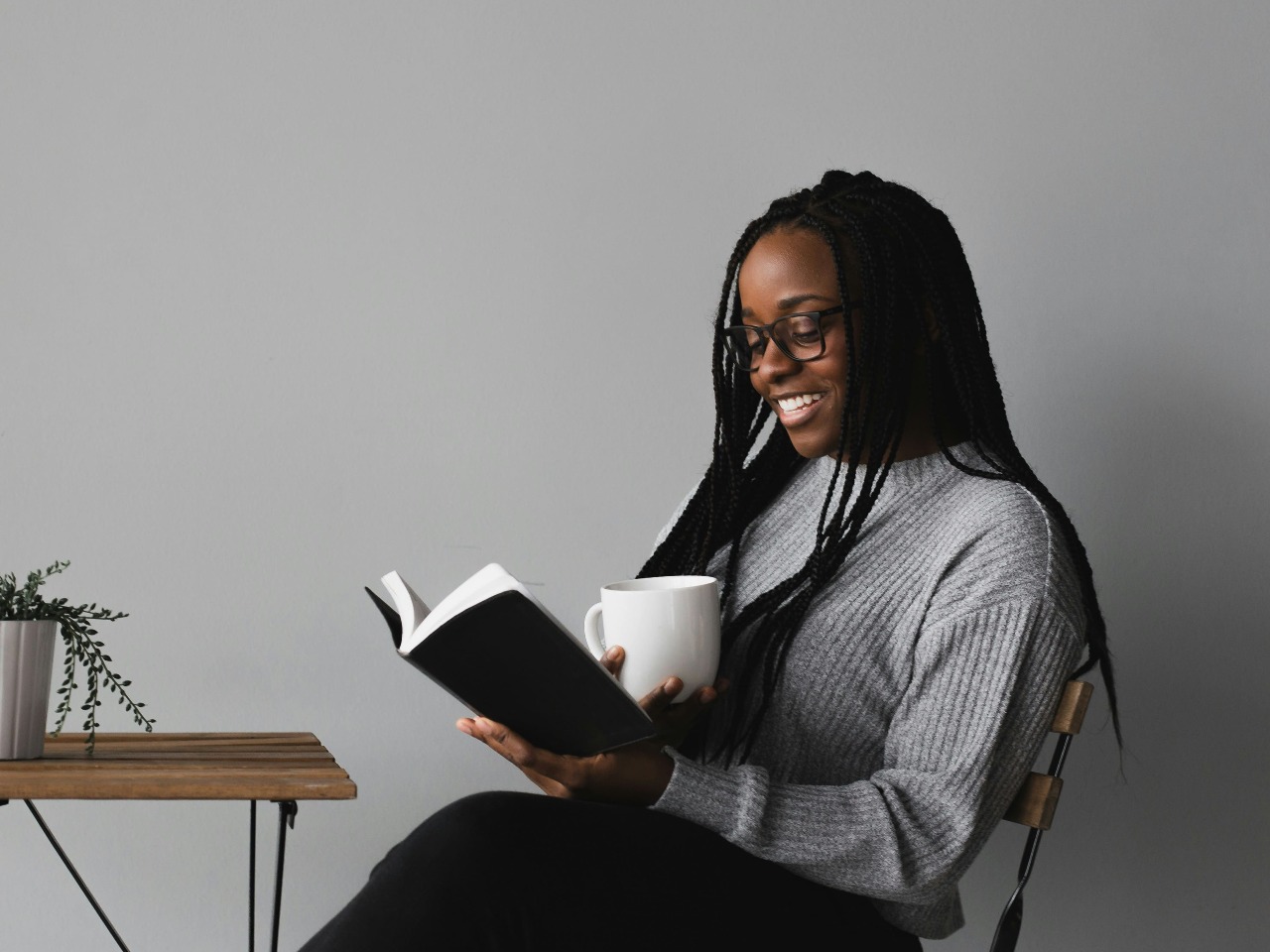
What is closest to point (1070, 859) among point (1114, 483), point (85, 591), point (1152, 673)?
point (1152, 673)

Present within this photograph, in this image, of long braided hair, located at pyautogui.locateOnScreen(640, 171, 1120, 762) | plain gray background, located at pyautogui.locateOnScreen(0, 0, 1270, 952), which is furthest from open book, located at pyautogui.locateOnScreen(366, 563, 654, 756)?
plain gray background, located at pyautogui.locateOnScreen(0, 0, 1270, 952)

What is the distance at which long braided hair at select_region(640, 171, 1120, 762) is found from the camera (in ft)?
3.53

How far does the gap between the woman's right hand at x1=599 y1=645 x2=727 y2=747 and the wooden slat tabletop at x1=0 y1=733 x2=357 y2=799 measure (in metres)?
0.23

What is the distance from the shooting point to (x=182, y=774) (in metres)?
1.03

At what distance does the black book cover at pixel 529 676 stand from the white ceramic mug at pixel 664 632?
9 centimetres

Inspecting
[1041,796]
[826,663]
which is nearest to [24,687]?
[826,663]

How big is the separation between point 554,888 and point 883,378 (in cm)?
51

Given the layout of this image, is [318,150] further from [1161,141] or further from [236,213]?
[1161,141]

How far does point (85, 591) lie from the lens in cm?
138

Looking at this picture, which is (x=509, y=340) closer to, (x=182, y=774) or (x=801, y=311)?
(x=801, y=311)

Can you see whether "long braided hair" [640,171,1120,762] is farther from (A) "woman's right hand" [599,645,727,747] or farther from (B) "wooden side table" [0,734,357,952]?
(B) "wooden side table" [0,734,357,952]

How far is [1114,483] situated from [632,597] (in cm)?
75

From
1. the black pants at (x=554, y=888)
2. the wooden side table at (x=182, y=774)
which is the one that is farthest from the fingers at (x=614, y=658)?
the wooden side table at (x=182, y=774)

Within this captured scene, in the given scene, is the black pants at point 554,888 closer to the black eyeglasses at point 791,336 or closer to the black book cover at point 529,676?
the black book cover at point 529,676
